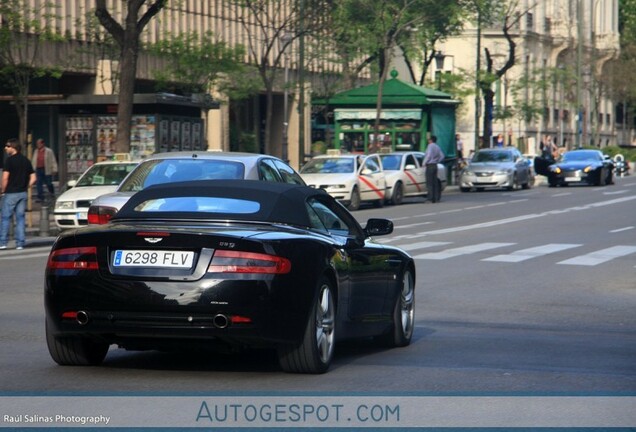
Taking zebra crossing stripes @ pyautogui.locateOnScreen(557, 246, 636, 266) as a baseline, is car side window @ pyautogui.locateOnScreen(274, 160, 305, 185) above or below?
above

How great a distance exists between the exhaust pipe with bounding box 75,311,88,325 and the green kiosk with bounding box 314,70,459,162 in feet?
132

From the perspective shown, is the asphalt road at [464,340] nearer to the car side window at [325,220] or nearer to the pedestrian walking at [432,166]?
the car side window at [325,220]

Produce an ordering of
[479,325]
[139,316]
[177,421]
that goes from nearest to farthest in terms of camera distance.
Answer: [177,421] → [139,316] → [479,325]

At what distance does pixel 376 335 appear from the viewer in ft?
36.7

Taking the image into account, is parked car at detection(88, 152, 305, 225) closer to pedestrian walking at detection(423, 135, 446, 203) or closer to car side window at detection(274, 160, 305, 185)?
car side window at detection(274, 160, 305, 185)

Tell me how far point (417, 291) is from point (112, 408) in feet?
28.3

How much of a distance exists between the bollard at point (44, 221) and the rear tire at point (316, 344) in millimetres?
17920

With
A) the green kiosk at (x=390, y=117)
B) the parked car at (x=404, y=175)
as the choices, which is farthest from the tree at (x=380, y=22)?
the parked car at (x=404, y=175)

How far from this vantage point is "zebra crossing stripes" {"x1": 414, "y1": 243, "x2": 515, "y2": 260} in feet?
71.4

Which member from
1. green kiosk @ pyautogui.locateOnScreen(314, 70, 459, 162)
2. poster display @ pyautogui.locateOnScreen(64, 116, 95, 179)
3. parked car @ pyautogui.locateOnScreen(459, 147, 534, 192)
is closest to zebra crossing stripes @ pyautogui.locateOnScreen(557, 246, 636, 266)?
poster display @ pyautogui.locateOnScreen(64, 116, 95, 179)

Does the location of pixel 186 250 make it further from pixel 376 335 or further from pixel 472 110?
pixel 472 110

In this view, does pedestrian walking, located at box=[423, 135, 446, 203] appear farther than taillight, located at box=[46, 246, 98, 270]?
Yes

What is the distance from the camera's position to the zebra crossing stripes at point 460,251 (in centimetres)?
2176

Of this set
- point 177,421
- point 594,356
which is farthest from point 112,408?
point 594,356
